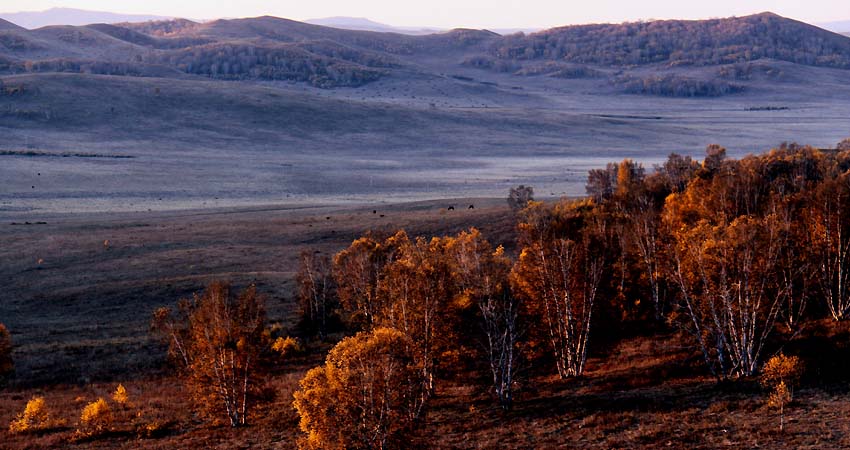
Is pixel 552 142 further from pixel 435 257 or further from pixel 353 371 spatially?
pixel 353 371

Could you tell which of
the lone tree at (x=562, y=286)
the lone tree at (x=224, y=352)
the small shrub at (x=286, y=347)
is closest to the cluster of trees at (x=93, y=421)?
the lone tree at (x=224, y=352)

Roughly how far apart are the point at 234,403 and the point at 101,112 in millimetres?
124304

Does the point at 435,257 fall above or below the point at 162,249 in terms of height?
above

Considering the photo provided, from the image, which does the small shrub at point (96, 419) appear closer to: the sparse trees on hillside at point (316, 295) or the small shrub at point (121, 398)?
the small shrub at point (121, 398)

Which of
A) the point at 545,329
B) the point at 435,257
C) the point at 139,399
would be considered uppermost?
the point at 435,257

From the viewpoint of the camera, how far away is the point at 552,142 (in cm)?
13438

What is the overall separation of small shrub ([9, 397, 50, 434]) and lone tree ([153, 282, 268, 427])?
15.3 ft

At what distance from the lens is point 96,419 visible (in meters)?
24.5

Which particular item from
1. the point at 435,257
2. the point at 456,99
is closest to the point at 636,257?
the point at 435,257

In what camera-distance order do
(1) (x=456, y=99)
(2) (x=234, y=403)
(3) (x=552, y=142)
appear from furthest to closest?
(1) (x=456, y=99), (3) (x=552, y=142), (2) (x=234, y=403)

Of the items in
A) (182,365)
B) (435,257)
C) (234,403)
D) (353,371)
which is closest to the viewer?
(353,371)

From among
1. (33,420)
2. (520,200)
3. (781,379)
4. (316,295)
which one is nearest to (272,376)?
(316,295)

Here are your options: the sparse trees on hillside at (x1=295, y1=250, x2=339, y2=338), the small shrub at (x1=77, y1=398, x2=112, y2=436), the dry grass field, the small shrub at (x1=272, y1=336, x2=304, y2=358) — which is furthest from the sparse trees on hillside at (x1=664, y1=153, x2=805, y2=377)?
the small shrub at (x1=77, y1=398, x2=112, y2=436)

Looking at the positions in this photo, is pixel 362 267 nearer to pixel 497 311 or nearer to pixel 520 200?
pixel 497 311
